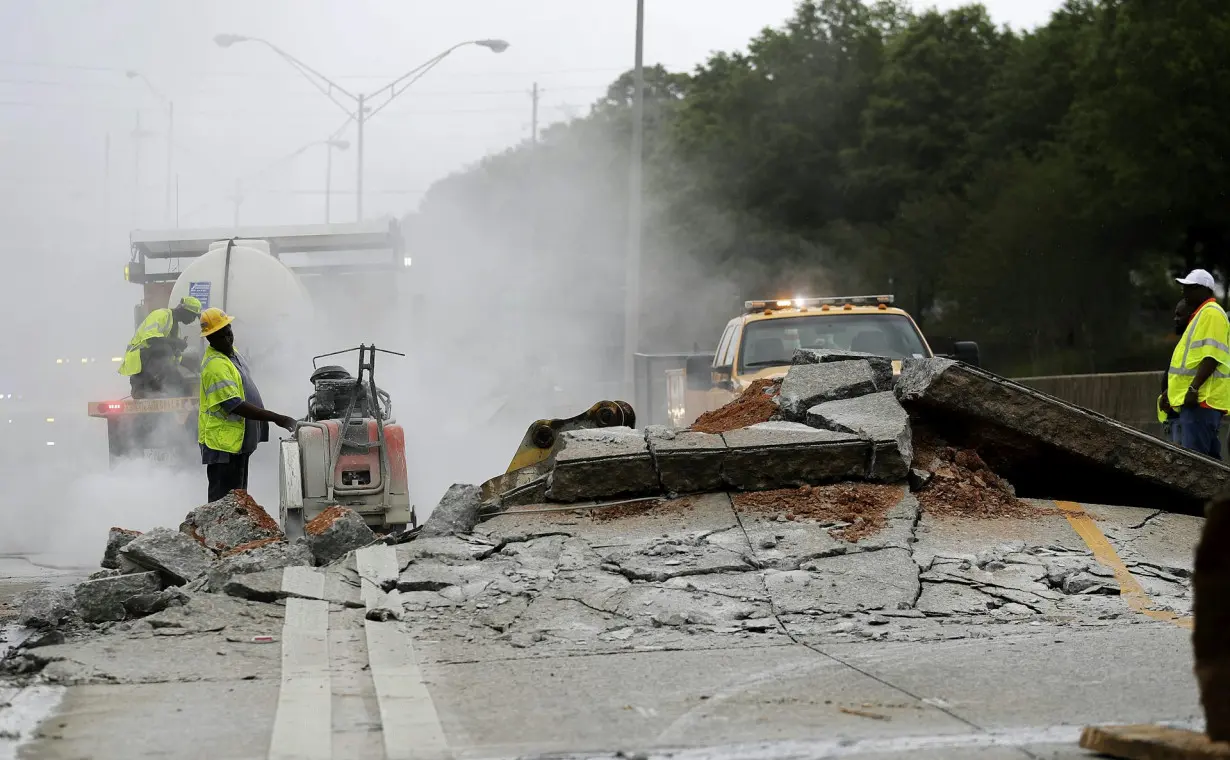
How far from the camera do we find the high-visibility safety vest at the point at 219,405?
10.2 meters

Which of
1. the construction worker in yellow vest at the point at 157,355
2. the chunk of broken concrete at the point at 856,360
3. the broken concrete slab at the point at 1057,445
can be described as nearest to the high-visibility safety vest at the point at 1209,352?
the broken concrete slab at the point at 1057,445

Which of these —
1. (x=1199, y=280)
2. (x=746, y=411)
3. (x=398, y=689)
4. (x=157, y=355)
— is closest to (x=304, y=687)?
(x=398, y=689)

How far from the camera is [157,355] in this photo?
14.5 m

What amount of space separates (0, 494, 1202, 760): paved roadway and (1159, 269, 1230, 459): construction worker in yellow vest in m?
1.32

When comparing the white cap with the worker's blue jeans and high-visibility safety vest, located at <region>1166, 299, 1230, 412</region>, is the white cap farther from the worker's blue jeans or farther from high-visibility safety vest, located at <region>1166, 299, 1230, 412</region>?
the worker's blue jeans

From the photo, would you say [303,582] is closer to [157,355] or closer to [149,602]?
[149,602]

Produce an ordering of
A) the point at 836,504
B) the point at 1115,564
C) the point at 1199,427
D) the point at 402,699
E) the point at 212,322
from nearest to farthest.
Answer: the point at 402,699 → the point at 1115,564 → the point at 836,504 → the point at 1199,427 → the point at 212,322

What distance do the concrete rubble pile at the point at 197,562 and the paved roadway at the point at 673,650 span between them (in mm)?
269

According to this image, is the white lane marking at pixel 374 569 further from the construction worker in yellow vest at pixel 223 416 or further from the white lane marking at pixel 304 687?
the construction worker in yellow vest at pixel 223 416

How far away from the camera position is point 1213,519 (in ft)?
11.8

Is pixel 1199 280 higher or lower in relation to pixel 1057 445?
higher

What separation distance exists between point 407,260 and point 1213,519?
17.9 m

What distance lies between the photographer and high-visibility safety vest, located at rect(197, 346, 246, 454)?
10.2 meters

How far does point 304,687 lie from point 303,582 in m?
2.04
